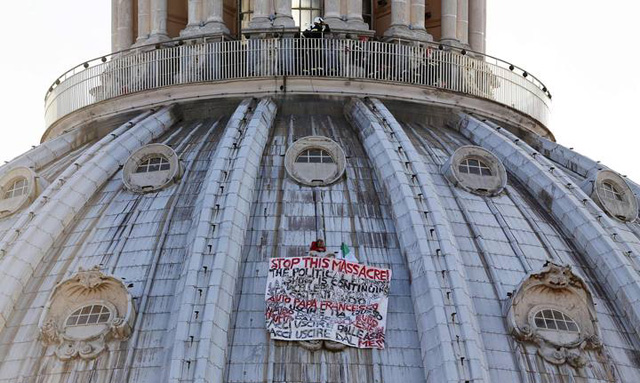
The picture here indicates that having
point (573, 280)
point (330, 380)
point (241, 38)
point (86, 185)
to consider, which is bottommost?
point (330, 380)

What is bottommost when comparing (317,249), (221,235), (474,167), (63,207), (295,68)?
(317,249)

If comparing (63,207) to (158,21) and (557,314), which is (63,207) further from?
(557,314)

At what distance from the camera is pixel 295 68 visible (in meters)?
52.0

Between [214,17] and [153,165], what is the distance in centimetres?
523

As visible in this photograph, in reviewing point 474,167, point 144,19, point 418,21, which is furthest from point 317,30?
point 144,19

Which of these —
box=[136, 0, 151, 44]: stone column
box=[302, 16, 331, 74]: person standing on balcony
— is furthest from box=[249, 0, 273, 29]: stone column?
box=[136, 0, 151, 44]: stone column

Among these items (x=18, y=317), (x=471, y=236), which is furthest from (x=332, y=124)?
(x=18, y=317)

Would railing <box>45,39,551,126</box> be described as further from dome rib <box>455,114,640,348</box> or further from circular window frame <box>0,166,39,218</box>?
circular window frame <box>0,166,39,218</box>

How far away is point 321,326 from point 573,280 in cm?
522

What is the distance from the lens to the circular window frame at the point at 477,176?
49.5m

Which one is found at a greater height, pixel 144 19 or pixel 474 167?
pixel 144 19

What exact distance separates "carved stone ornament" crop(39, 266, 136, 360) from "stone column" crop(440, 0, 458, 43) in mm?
12574

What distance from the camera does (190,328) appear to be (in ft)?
145

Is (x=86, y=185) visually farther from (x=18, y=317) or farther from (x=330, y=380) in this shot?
(x=330, y=380)
